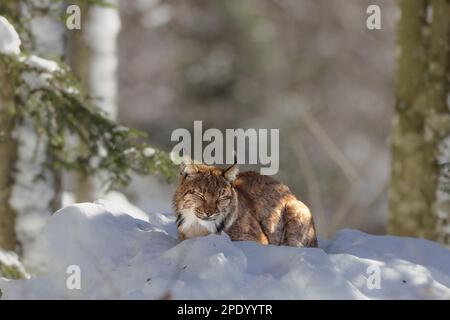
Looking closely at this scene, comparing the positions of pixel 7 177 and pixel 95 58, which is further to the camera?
pixel 95 58

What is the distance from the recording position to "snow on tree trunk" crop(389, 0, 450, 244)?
28.0ft

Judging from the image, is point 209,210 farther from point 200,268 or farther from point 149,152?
point 149,152

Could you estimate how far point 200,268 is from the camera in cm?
502

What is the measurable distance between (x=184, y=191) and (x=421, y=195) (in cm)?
339

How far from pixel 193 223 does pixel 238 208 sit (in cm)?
40

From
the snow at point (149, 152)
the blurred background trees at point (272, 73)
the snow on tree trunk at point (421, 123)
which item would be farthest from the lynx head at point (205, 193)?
the blurred background trees at point (272, 73)

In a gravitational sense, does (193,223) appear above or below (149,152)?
below

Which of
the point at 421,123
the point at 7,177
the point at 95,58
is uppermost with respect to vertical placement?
the point at 95,58

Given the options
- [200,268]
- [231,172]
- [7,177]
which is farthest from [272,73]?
[200,268]

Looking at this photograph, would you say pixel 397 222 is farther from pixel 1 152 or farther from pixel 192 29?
pixel 192 29

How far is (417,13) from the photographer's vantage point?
877 cm

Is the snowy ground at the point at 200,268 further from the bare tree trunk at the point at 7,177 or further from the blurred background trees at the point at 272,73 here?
the blurred background trees at the point at 272,73
